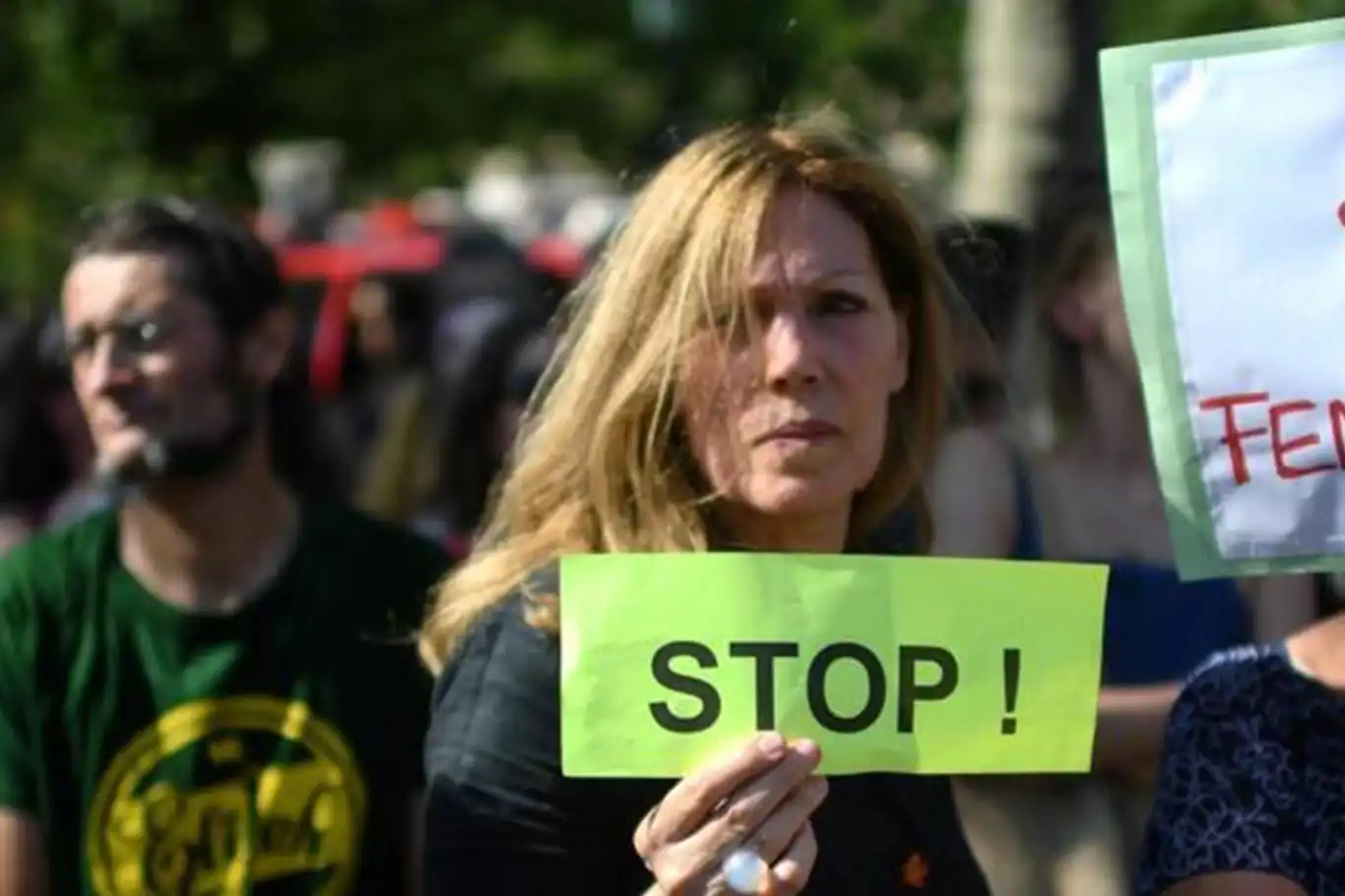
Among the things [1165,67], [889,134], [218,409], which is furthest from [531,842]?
[889,134]

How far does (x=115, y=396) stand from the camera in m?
4.61

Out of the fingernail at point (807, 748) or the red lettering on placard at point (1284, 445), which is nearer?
Result: the fingernail at point (807, 748)

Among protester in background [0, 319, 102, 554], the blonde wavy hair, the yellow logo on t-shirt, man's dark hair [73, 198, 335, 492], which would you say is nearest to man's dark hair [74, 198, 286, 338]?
man's dark hair [73, 198, 335, 492]

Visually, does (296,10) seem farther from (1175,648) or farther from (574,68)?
(1175,648)

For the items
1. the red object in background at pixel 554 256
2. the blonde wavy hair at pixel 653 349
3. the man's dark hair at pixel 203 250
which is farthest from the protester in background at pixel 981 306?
the red object in background at pixel 554 256

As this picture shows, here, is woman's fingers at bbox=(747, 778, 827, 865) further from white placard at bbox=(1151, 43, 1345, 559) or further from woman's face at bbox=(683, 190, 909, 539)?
white placard at bbox=(1151, 43, 1345, 559)

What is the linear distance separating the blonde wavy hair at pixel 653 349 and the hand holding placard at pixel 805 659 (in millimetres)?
147

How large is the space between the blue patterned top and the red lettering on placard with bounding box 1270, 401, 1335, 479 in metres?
0.18

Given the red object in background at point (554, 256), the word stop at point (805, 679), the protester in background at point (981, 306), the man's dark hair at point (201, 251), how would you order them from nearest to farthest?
1. the word stop at point (805, 679)
2. the protester in background at point (981, 306)
3. the man's dark hair at point (201, 251)
4. the red object in background at point (554, 256)

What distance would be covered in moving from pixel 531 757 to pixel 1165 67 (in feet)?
2.90

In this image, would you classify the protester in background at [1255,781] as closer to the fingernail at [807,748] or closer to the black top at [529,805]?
the black top at [529,805]

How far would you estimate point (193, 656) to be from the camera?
4391 millimetres

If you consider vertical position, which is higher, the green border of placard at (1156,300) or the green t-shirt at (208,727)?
the green border of placard at (1156,300)

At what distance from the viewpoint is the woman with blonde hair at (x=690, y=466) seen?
3072 mm
